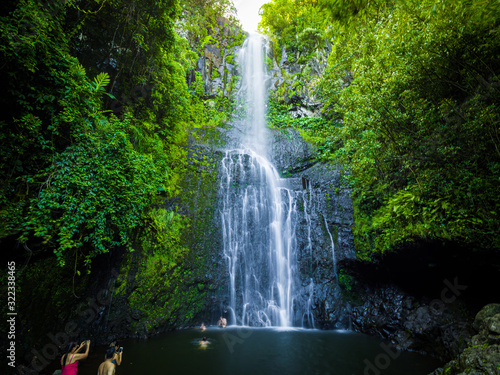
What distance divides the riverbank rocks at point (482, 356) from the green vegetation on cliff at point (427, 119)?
77.9 inches

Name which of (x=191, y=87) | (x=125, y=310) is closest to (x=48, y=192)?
(x=125, y=310)

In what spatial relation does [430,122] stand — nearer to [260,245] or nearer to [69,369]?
[260,245]

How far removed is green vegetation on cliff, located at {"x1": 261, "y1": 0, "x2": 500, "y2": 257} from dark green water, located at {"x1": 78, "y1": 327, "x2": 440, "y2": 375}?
3114 millimetres

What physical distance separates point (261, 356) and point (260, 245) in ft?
15.1

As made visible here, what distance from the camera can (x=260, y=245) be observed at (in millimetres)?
10367

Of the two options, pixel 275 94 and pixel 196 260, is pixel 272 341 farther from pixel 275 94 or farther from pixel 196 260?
pixel 275 94

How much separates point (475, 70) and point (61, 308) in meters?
12.2

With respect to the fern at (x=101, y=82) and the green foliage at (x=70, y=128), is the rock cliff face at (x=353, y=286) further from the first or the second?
the fern at (x=101, y=82)

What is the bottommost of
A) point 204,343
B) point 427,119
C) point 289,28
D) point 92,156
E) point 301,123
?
point 204,343

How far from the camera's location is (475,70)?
212 inches

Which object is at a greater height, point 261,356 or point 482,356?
point 482,356

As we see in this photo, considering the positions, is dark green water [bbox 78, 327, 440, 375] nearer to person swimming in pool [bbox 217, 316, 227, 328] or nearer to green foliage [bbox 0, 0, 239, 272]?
person swimming in pool [bbox 217, 316, 227, 328]

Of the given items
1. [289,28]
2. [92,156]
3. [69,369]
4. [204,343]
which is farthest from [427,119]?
[289,28]

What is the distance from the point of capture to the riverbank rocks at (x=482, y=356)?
345 centimetres
